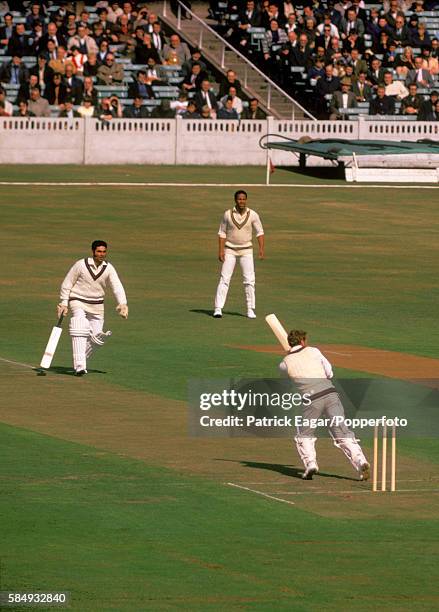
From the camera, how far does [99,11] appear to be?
60188mm

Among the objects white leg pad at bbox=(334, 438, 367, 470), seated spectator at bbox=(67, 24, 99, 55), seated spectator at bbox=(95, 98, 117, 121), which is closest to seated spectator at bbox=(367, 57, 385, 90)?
seated spectator at bbox=(67, 24, 99, 55)

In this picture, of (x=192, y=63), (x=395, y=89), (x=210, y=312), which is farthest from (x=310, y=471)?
(x=395, y=89)

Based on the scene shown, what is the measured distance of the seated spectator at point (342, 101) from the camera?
59.0 metres

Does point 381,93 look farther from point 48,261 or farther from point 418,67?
point 48,261

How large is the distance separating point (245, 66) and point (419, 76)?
6188 mm

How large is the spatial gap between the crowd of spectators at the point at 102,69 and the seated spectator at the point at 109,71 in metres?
0.03

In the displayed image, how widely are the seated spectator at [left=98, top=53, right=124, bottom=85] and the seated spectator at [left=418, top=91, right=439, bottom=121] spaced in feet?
34.2

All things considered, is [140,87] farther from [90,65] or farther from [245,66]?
[245,66]

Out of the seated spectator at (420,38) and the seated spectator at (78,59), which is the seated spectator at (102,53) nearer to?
the seated spectator at (78,59)

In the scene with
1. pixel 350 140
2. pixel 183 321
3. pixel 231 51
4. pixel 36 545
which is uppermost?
pixel 231 51

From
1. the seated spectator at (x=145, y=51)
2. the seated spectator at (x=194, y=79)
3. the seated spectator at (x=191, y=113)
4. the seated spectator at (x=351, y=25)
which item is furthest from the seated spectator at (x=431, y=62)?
the seated spectator at (x=145, y=51)

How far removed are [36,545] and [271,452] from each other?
526 centimetres

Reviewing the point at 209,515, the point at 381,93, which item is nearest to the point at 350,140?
the point at 381,93

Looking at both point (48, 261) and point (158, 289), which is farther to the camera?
point (48, 261)
